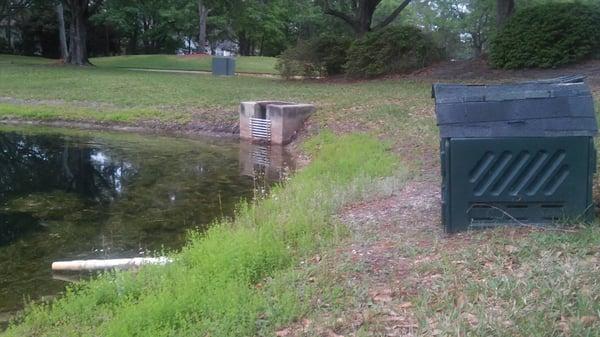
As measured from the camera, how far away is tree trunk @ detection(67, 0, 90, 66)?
3738 centimetres

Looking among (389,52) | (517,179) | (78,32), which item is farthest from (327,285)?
(78,32)

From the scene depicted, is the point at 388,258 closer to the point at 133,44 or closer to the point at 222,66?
the point at 222,66

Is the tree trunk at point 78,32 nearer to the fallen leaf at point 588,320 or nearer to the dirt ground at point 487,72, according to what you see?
the dirt ground at point 487,72

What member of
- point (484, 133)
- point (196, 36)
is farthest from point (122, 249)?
point (196, 36)

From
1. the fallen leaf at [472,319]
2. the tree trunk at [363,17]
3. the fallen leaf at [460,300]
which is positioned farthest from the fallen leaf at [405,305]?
A: the tree trunk at [363,17]

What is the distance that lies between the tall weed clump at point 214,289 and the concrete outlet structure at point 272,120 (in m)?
8.46

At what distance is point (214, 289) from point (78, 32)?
3452 cm

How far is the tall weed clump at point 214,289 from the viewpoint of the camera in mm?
5074

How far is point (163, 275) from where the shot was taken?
634 centimetres

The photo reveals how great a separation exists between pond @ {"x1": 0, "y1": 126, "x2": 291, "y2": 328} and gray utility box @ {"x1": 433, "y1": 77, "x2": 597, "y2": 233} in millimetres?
3487

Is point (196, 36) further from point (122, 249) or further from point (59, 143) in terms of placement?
point (122, 249)

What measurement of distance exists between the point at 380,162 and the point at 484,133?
5.02 m

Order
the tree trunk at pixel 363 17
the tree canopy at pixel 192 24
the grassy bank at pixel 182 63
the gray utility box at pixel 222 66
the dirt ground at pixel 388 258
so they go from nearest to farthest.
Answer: the dirt ground at pixel 388 258
the tree trunk at pixel 363 17
the gray utility box at pixel 222 66
the tree canopy at pixel 192 24
the grassy bank at pixel 182 63

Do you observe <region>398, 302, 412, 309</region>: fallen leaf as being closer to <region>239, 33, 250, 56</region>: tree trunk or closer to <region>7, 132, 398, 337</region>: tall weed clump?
<region>7, 132, 398, 337</region>: tall weed clump
